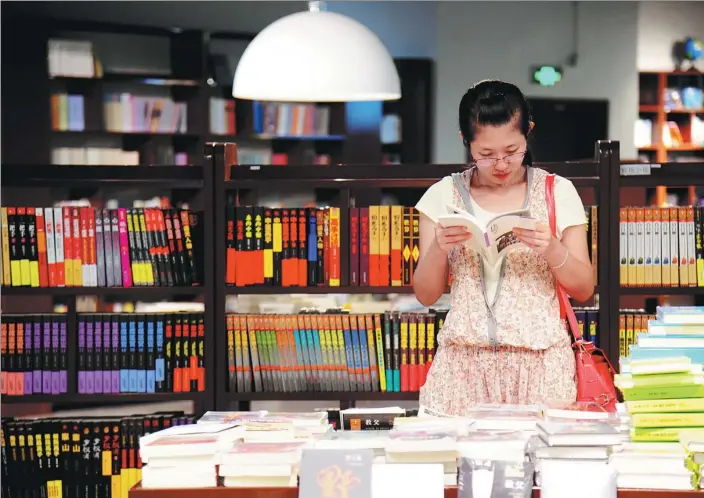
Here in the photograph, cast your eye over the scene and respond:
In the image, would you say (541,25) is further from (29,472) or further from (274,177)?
(29,472)

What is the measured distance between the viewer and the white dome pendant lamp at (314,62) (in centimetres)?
318

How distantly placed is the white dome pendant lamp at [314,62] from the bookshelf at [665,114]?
278 inches

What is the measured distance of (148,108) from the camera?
28.1ft

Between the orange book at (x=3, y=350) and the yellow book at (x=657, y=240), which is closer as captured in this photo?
the yellow book at (x=657, y=240)

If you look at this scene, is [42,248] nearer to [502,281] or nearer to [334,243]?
[334,243]

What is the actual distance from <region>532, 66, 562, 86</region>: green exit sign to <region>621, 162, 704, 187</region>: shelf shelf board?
5.79m

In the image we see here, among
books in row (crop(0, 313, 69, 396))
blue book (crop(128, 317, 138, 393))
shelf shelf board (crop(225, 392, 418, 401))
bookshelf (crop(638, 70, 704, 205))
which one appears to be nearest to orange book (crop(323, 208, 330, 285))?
shelf shelf board (crop(225, 392, 418, 401))

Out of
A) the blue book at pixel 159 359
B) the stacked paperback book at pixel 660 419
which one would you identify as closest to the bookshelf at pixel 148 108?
the blue book at pixel 159 359

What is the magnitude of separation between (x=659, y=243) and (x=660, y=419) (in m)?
2.05

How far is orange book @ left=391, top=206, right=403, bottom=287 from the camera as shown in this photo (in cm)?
388

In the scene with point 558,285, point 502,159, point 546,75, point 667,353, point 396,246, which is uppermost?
point 546,75

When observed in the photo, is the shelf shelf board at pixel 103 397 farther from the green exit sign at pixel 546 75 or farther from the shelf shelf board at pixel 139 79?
the green exit sign at pixel 546 75

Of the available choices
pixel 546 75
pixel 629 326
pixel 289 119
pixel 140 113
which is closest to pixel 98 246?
pixel 629 326

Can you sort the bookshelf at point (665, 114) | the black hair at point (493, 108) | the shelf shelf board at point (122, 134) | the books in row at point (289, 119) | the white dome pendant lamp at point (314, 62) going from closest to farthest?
the black hair at point (493, 108)
the white dome pendant lamp at point (314, 62)
the shelf shelf board at point (122, 134)
the books in row at point (289, 119)
the bookshelf at point (665, 114)
